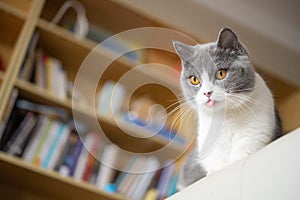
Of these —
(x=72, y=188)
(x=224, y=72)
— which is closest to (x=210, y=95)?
(x=224, y=72)

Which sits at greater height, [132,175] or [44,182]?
[132,175]

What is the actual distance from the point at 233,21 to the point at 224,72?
1.40m

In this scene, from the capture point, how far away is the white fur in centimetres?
95

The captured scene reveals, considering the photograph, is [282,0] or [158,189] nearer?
[158,189]

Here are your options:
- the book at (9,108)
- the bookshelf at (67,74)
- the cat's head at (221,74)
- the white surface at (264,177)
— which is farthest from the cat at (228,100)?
the book at (9,108)

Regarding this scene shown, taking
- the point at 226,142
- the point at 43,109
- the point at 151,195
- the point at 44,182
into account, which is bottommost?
the point at 44,182

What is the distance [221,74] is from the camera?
0.97m

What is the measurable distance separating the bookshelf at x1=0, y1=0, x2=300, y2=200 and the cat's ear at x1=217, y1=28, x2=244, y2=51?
67 cm

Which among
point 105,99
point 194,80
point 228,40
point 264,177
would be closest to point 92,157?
point 105,99

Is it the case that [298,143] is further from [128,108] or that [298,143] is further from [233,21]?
[233,21]

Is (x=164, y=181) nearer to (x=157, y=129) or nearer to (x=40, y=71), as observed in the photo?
(x=157, y=129)

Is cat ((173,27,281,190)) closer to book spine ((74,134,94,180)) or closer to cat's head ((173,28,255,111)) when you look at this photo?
cat's head ((173,28,255,111))

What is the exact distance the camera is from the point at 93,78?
2.07 m

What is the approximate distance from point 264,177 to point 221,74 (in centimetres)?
40
